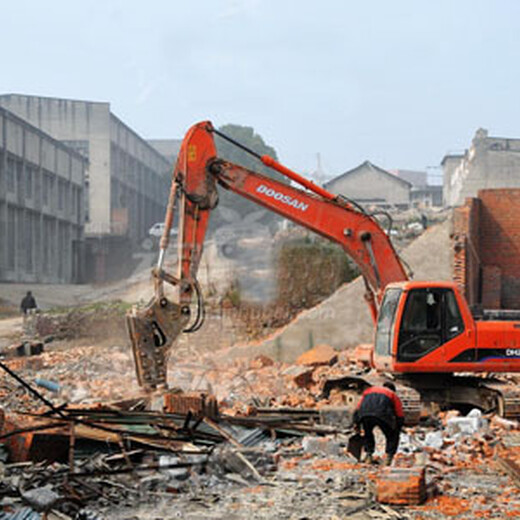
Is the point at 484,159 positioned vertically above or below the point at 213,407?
above

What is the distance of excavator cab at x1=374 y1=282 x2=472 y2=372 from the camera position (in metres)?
10.7

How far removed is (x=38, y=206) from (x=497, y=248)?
27098 millimetres

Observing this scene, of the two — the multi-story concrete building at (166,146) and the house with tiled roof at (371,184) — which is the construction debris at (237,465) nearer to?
the house with tiled roof at (371,184)

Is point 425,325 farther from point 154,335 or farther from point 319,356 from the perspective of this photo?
point 319,356

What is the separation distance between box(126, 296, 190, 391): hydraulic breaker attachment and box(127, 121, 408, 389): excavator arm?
3 centimetres

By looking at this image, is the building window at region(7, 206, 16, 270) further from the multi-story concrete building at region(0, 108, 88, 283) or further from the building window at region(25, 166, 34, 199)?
the building window at region(25, 166, 34, 199)

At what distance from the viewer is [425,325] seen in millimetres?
10727

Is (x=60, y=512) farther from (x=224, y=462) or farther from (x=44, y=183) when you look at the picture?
(x=44, y=183)

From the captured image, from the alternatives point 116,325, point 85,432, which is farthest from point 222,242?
point 85,432

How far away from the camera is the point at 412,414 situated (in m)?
9.97

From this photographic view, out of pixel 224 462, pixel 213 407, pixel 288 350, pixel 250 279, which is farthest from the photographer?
pixel 250 279

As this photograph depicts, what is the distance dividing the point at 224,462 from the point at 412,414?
308cm

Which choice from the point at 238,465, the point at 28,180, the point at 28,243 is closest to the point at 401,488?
Result: the point at 238,465

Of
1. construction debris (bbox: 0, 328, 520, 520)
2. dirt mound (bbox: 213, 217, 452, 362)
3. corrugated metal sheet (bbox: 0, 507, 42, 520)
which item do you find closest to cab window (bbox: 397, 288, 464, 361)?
construction debris (bbox: 0, 328, 520, 520)
